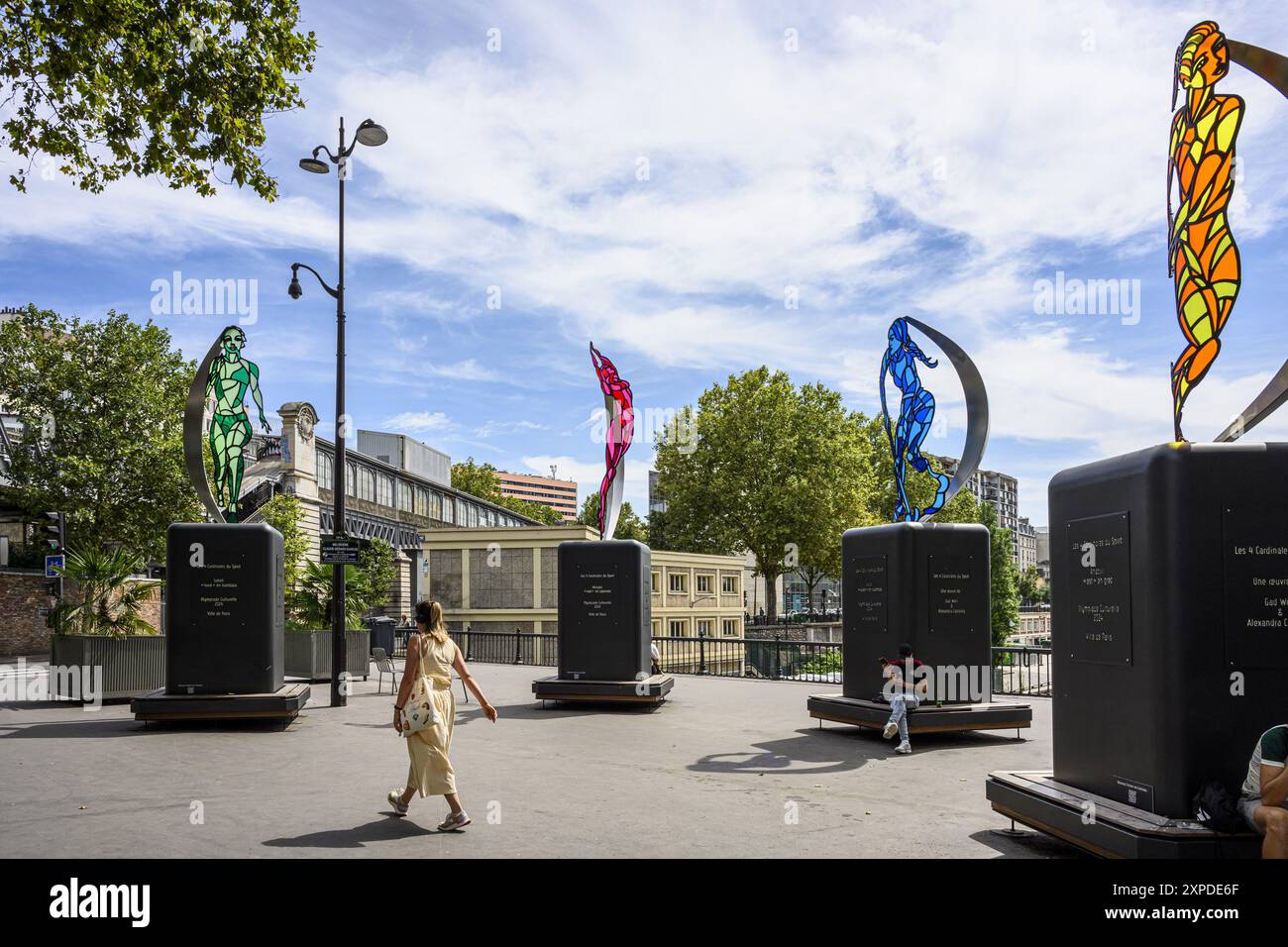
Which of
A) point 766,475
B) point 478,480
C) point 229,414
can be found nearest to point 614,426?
point 229,414

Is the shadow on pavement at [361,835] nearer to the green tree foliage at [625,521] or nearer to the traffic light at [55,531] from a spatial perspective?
the traffic light at [55,531]

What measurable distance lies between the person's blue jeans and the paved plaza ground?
0.30 metres

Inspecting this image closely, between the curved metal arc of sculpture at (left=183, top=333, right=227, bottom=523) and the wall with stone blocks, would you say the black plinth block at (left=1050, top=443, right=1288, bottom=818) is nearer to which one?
the curved metal arc of sculpture at (left=183, top=333, right=227, bottom=523)

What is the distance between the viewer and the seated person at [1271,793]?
5.54 m

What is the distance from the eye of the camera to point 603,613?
17.2m

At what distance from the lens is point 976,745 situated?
12953 mm

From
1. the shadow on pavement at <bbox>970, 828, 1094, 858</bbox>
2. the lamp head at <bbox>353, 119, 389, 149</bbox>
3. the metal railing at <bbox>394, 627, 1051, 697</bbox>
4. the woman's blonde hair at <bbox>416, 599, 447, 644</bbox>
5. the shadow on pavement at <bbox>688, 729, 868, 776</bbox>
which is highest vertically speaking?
the lamp head at <bbox>353, 119, 389, 149</bbox>

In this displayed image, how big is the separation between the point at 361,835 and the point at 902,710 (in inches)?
286

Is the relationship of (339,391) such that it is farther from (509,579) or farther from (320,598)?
(509,579)

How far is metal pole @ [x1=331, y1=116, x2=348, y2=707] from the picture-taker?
56.7ft

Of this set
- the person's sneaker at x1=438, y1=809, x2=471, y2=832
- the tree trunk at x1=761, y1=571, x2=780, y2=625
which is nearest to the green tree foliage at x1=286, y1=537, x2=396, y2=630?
the person's sneaker at x1=438, y1=809, x2=471, y2=832

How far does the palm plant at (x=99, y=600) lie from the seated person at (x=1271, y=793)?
653 inches

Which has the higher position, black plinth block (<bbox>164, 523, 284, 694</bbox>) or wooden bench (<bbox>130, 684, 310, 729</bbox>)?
black plinth block (<bbox>164, 523, 284, 694</bbox>)
